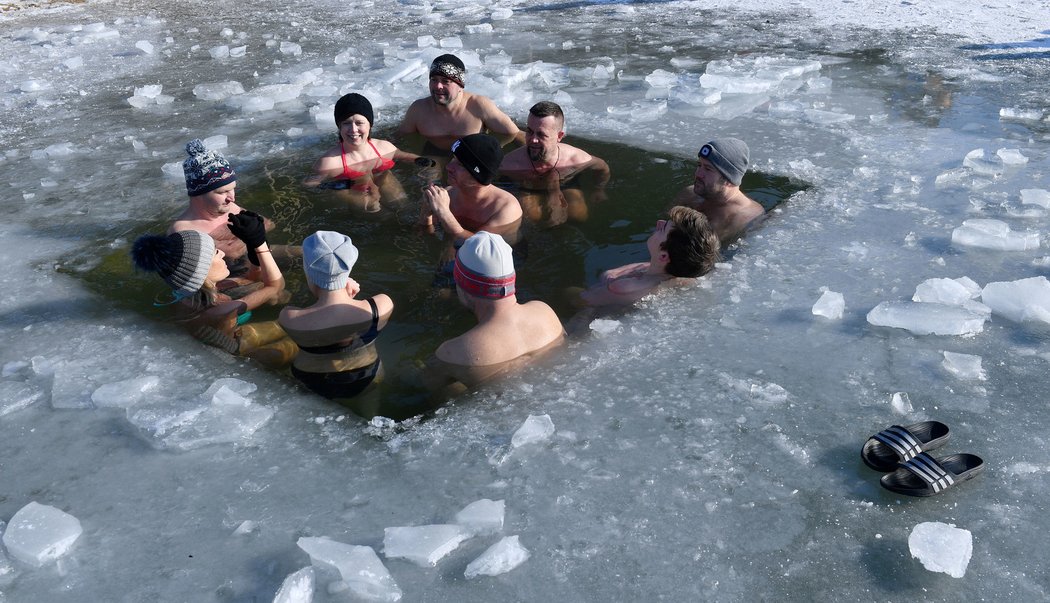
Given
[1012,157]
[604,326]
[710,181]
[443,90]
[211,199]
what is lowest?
[604,326]

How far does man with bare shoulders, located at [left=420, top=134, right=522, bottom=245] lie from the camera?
16.5 ft

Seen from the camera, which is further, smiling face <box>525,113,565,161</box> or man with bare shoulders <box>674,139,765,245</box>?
smiling face <box>525,113,565,161</box>

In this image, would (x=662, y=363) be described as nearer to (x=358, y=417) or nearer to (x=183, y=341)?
(x=358, y=417)

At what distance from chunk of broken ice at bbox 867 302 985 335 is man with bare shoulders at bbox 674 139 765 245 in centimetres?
127

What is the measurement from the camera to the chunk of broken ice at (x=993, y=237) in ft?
15.0

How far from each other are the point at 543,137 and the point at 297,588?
12.9 feet

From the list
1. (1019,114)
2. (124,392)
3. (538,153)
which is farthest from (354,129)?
(1019,114)

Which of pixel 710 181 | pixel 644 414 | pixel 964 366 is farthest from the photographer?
pixel 710 181

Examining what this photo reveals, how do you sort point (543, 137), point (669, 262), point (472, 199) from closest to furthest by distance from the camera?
point (669, 262)
point (472, 199)
point (543, 137)

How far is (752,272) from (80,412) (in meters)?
3.22

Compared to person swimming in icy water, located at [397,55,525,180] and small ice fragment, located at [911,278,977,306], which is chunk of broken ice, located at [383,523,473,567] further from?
person swimming in icy water, located at [397,55,525,180]

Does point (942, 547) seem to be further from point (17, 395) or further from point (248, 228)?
point (17, 395)

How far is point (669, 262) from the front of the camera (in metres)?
4.30

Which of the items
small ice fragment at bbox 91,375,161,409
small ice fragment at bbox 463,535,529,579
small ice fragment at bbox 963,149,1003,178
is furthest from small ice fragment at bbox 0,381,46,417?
small ice fragment at bbox 963,149,1003,178
